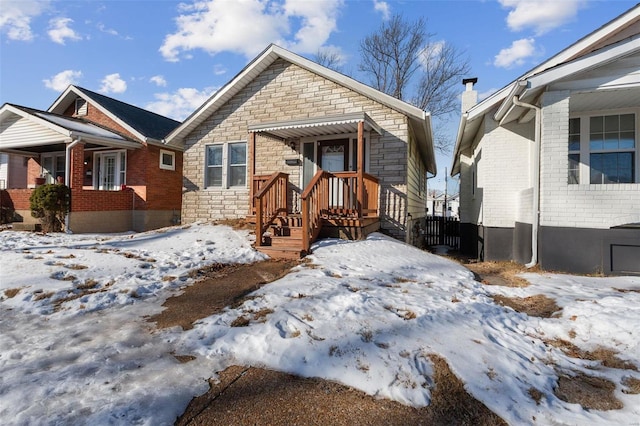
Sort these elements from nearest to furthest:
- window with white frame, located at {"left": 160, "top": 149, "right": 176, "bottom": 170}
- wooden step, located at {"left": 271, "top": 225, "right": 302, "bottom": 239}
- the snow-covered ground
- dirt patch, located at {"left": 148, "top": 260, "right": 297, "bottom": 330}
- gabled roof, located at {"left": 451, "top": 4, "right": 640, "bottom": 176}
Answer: the snow-covered ground → dirt patch, located at {"left": 148, "top": 260, "right": 297, "bottom": 330} → gabled roof, located at {"left": 451, "top": 4, "right": 640, "bottom": 176} → wooden step, located at {"left": 271, "top": 225, "right": 302, "bottom": 239} → window with white frame, located at {"left": 160, "top": 149, "right": 176, "bottom": 170}

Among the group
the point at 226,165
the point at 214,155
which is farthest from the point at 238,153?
the point at 214,155

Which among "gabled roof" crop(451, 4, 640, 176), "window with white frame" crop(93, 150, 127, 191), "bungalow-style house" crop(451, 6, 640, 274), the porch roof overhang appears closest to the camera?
"gabled roof" crop(451, 4, 640, 176)

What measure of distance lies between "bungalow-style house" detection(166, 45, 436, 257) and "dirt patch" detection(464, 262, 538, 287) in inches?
97.5

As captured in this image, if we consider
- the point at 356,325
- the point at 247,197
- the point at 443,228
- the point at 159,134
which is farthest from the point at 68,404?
the point at 443,228

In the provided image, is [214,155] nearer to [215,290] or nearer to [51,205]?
[51,205]

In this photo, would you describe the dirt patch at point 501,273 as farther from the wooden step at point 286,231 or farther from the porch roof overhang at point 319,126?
the porch roof overhang at point 319,126

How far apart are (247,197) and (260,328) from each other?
25.8 feet

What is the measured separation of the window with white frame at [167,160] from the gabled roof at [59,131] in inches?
43.2

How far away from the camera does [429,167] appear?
17.0 meters

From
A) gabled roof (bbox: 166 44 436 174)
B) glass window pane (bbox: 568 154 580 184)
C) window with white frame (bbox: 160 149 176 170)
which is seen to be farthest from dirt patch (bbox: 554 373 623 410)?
window with white frame (bbox: 160 149 176 170)

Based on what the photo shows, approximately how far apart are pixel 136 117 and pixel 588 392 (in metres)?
17.2

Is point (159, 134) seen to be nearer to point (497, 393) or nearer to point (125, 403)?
point (125, 403)

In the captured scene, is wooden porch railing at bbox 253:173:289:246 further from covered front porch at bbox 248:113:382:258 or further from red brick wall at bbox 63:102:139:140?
red brick wall at bbox 63:102:139:140

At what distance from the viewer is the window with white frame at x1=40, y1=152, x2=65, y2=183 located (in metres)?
14.4
